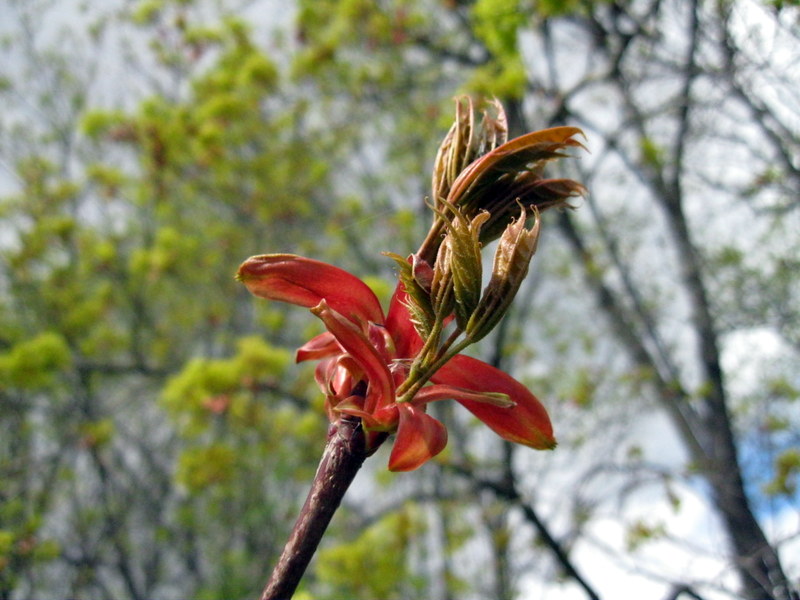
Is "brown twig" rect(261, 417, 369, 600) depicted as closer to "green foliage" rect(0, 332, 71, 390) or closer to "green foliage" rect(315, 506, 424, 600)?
"green foliage" rect(0, 332, 71, 390)

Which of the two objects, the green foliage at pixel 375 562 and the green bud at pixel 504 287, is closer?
the green bud at pixel 504 287

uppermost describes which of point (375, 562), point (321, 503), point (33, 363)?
point (321, 503)

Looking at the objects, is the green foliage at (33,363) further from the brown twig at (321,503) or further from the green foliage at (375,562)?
the brown twig at (321,503)

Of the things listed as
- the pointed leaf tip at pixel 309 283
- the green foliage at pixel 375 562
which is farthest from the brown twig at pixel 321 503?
the green foliage at pixel 375 562

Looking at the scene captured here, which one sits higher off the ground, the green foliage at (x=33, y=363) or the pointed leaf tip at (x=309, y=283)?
the pointed leaf tip at (x=309, y=283)

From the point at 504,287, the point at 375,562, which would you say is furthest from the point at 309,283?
the point at 375,562

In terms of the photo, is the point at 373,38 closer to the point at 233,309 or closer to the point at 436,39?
the point at 436,39

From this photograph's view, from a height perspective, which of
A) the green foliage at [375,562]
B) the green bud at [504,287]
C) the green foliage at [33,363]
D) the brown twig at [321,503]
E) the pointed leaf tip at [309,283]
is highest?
the green bud at [504,287]

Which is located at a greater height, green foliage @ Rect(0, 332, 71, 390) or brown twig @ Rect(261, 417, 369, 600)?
brown twig @ Rect(261, 417, 369, 600)

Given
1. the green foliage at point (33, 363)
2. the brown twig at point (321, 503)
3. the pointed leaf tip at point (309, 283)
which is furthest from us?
the green foliage at point (33, 363)

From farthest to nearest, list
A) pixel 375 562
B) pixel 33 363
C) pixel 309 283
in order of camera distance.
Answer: pixel 375 562 < pixel 33 363 < pixel 309 283

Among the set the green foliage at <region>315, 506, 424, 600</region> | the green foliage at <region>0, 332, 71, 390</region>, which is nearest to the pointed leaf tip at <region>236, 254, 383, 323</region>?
the green foliage at <region>0, 332, 71, 390</region>

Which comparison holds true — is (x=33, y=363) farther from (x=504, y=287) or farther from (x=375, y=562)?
(x=504, y=287)
